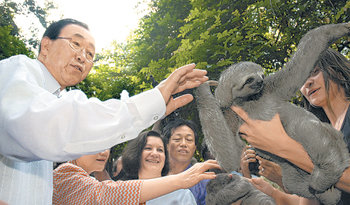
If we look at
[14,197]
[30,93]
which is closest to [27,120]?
[30,93]

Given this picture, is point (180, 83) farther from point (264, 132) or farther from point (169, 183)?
point (169, 183)

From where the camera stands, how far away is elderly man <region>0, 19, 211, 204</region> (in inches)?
42.6

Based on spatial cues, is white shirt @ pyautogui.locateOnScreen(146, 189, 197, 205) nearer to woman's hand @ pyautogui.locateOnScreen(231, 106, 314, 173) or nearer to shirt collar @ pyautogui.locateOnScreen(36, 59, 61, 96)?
woman's hand @ pyautogui.locateOnScreen(231, 106, 314, 173)

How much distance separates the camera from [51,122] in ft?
3.58

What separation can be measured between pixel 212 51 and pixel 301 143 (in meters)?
3.77

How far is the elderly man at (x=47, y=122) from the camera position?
1083 mm

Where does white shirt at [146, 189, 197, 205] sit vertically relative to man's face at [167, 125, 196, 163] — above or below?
below

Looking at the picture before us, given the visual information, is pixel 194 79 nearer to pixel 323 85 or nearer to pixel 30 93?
pixel 323 85

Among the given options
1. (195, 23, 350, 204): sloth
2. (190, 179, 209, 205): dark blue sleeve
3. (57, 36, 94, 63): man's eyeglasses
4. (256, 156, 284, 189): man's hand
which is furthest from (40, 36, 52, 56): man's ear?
(190, 179, 209, 205): dark blue sleeve

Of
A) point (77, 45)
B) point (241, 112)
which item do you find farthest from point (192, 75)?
point (77, 45)

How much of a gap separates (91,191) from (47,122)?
140 cm

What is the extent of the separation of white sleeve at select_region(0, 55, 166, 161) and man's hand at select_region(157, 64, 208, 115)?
0.32 m

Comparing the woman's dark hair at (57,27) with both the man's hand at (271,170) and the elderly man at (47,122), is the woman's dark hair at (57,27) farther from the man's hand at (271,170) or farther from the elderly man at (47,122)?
the man's hand at (271,170)

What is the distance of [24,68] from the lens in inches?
50.4
